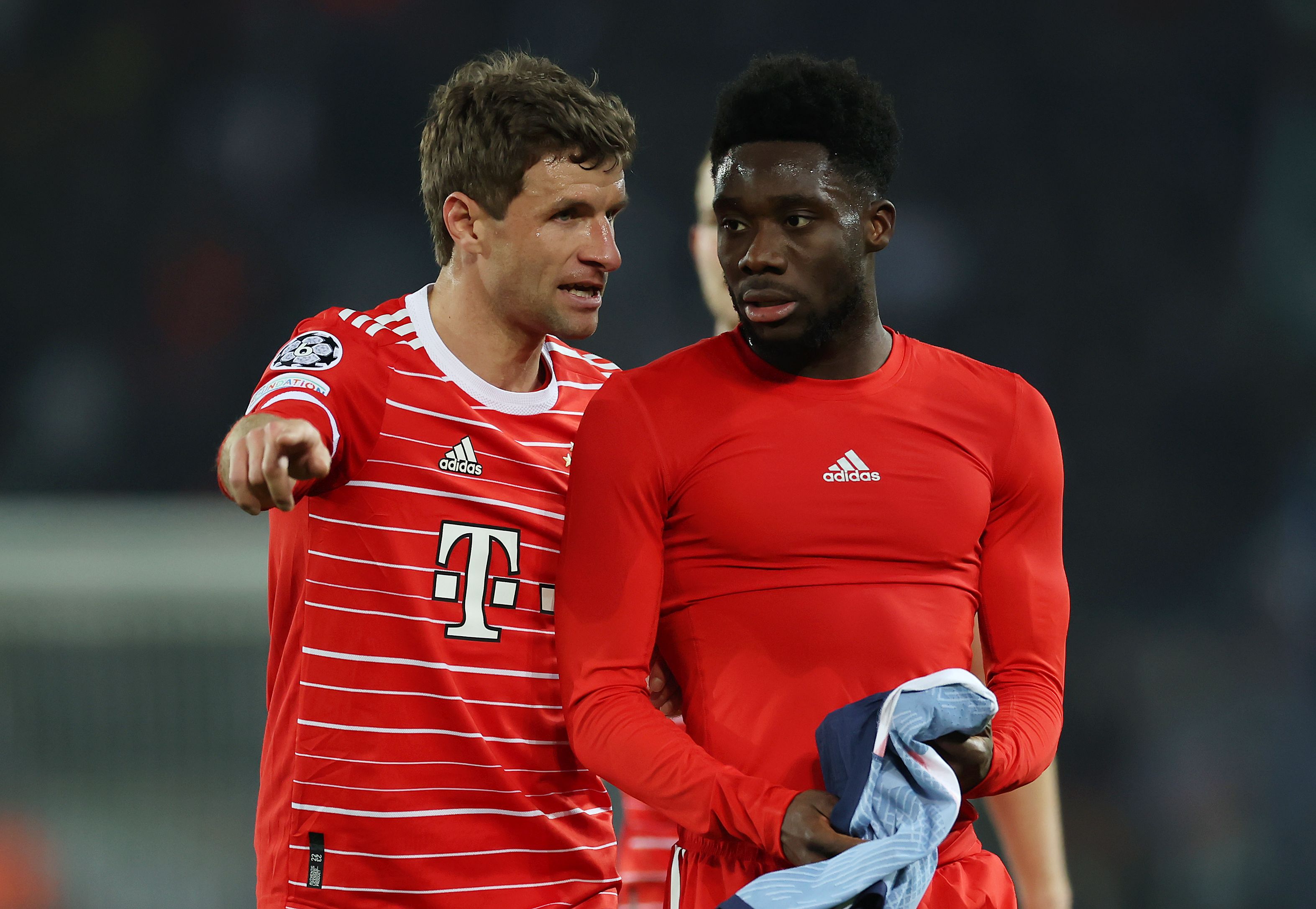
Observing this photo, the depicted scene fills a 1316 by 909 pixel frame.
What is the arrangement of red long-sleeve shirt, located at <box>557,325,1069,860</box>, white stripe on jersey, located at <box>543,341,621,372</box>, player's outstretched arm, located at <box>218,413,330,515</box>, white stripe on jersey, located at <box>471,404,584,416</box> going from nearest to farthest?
player's outstretched arm, located at <box>218,413,330,515</box>, red long-sleeve shirt, located at <box>557,325,1069,860</box>, white stripe on jersey, located at <box>471,404,584,416</box>, white stripe on jersey, located at <box>543,341,621,372</box>

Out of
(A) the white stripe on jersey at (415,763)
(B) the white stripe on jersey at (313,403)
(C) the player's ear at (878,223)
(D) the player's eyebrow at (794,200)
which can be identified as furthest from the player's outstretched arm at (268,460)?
(C) the player's ear at (878,223)

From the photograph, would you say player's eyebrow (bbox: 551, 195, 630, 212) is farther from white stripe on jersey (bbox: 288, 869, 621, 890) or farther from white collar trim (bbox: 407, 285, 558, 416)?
white stripe on jersey (bbox: 288, 869, 621, 890)

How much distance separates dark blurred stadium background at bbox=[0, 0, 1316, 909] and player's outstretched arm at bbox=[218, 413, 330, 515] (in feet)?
9.36

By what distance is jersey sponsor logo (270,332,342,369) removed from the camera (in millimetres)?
1518

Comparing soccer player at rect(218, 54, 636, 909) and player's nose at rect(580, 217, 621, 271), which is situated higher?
player's nose at rect(580, 217, 621, 271)

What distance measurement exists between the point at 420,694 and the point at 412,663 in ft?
0.13

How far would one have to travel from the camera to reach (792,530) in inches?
54.1

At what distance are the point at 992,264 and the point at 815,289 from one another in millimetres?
3374

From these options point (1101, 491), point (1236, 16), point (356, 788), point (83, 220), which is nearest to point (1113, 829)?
point (1101, 491)

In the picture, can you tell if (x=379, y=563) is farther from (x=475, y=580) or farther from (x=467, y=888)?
(x=467, y=888)

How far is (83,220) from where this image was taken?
4637mm

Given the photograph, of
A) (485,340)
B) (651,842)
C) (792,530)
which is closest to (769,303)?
(792,530)

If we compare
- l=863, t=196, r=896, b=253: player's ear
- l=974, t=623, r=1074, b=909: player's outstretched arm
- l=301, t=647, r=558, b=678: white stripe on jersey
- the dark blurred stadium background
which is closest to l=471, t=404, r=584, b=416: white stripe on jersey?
l=301, t=647, r=558, b=678: white stripe on jersey

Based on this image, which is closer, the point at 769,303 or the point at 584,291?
Answer: the point at 769,303
